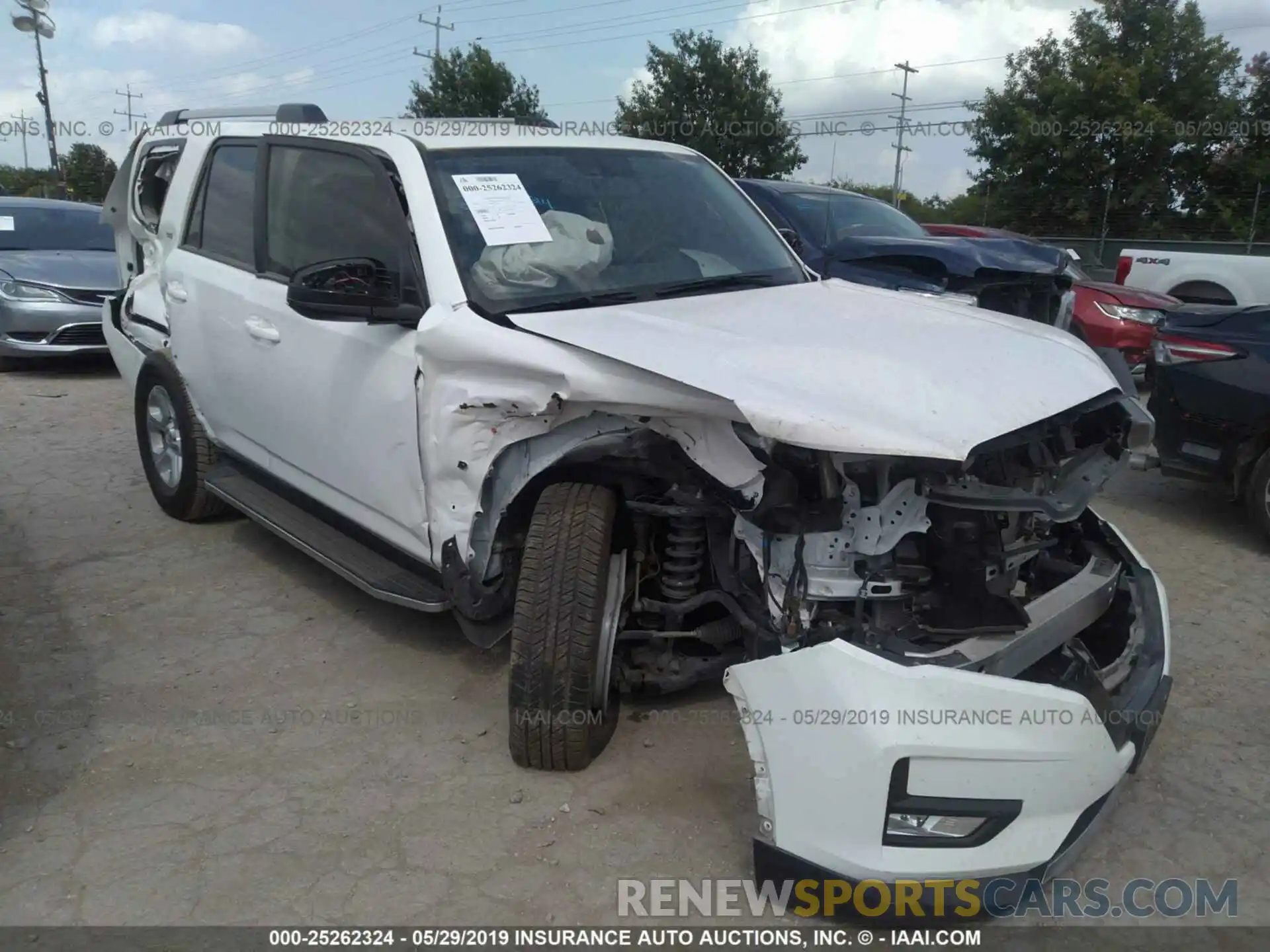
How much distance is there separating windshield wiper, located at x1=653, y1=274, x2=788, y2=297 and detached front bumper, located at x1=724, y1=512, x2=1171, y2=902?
1519 millimetres

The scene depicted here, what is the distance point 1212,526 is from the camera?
5773 millimetres

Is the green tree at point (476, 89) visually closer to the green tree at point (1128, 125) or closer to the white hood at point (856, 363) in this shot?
the green tree at point (1128, 125)

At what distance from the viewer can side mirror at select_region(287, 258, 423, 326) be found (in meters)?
3.20

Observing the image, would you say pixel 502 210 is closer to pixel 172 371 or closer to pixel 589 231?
pixel 589 231

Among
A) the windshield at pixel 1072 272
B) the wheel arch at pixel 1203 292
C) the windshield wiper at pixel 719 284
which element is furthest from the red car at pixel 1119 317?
the windshield wiper at pixel 719 284

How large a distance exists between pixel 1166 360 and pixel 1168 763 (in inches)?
117

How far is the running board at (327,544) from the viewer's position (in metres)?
3.48

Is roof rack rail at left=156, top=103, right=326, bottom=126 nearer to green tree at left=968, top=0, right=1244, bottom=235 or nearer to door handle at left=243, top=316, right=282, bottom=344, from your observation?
door handle at left=243, top=316, right=282, bottom=344

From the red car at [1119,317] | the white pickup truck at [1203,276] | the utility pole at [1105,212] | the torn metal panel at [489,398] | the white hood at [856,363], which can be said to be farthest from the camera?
the utility pole at [1105,212]

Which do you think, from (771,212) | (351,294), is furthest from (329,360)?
(771,212)

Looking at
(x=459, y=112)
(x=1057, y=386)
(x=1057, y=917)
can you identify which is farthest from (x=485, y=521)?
(x=459, y=112)

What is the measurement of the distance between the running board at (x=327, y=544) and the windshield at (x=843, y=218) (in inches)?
A: 156

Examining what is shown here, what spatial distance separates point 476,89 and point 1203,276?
22.1m

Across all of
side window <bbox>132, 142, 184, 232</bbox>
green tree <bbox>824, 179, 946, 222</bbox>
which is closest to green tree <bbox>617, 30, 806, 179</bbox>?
green tree <bbox>824, 179, 946, 222</bbox>
